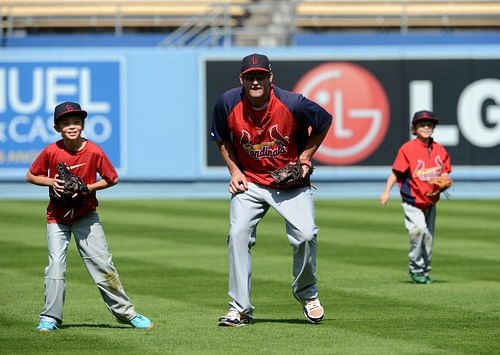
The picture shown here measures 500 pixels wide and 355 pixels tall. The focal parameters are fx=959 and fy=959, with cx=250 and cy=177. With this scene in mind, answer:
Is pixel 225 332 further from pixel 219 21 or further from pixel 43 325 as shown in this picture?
Result: pixel 219 21

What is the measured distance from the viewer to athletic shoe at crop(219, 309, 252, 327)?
7609 mm

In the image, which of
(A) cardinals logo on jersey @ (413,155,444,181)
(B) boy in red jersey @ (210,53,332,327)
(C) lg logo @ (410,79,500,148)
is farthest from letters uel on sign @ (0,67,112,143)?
(B) boy in red jersey @ (210,53,332,327)

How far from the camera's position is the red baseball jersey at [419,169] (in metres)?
10.8

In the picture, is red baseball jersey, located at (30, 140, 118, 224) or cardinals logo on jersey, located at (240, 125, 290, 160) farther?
cardinals logo on jersey, located at (240, 125, 290, 160)

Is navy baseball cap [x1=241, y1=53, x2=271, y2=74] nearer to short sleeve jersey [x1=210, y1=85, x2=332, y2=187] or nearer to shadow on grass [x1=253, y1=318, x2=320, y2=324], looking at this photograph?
short sleeve jersey [x1=210, y1=85, x2=332, y2=187]

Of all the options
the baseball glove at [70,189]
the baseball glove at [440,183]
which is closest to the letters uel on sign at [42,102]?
the baseball glove at [440,183]

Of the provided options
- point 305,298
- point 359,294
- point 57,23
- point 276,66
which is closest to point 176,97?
point 276,66

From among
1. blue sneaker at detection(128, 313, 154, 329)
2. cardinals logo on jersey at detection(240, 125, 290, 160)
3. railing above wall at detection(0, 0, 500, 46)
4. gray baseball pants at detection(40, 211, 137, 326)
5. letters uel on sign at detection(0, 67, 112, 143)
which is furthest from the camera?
railing above wall at detection(0, 0, 500, 46)

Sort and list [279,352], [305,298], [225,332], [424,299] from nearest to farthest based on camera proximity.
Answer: [279,352], [225,332], [305,298], [424,299]

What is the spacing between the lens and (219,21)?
29891mm

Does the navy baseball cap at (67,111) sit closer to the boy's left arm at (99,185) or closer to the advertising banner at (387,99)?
the boy's left arm at (99,185)

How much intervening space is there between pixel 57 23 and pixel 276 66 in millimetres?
9037

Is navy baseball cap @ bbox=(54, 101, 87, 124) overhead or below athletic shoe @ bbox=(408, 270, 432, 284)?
overhead

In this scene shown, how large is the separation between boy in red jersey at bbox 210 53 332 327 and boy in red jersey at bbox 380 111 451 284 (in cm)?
306
